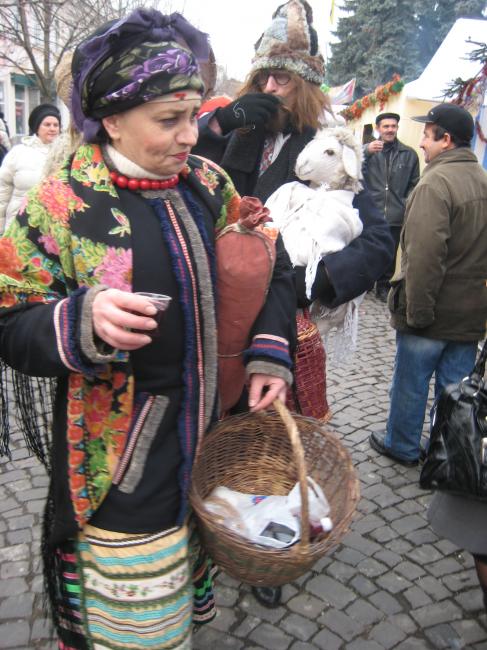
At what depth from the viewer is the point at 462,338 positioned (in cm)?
357

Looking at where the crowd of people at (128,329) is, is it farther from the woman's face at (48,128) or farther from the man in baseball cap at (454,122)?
the woman's face at (48,128)

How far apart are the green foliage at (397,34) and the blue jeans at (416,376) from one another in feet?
76.5

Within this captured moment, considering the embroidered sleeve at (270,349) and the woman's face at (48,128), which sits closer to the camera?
the embroidered sleeve at (270,349)

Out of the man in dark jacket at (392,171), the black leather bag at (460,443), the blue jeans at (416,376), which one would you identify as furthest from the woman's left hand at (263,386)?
the man in dark jacket at (392,171)

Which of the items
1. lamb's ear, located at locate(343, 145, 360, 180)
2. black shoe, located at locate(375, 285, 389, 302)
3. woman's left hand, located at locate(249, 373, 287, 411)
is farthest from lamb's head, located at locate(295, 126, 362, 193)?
black shoe, located at locate(375, 285, 389, 302)

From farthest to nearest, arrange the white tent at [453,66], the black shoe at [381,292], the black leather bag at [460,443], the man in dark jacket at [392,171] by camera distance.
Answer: the black shoe at [381,292] → the man in dark jacket at [392,171] → the white tent at [453,66] → the black leather bag at [460,443]

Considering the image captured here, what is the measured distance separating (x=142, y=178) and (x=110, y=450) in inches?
26.8

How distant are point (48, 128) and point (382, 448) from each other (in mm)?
4533

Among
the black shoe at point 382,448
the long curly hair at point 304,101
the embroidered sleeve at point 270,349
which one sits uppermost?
the long curly hair at point 304,101

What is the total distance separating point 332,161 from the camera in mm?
2449

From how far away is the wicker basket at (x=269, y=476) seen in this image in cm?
144

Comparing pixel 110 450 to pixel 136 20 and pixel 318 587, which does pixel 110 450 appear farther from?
pixel 318 587

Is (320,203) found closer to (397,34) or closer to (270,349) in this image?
(270,349)

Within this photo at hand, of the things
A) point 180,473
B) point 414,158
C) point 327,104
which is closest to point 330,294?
point 327,104
